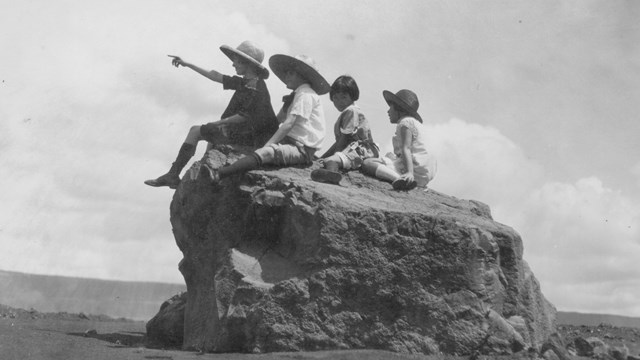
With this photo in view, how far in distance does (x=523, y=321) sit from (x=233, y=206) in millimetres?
3720

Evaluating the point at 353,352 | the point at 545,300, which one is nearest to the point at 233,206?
the point at 353,352

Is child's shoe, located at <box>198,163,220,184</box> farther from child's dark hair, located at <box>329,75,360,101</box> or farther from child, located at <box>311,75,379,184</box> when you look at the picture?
child's dark hair, located at <box>329,75,360,101</box>

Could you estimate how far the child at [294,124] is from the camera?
348 inches

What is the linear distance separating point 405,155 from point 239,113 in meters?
2.29

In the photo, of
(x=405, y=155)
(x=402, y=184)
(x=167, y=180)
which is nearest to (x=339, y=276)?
(x=402, y=184)

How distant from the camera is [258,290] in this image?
7926mm

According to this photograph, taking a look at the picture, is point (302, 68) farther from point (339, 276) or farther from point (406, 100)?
point (339, 276)

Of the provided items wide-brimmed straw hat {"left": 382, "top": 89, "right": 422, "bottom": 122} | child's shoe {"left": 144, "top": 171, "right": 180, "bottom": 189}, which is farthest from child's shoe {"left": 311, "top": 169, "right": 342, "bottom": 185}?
wide-brimmed straw hat {"left": 382, "top": 89, "right": 422, "bottom": 122}

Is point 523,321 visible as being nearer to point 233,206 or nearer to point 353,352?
point 353,352

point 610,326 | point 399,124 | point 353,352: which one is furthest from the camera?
point 610,326

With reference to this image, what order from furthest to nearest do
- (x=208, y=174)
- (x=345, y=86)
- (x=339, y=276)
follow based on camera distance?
(x=345, y=86) < (x=208, y=174) < (x=339, y=276)

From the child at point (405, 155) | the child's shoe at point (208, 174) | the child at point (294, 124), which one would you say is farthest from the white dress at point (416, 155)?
the child's shoe at point (208, 174)

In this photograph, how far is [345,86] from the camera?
10.2m

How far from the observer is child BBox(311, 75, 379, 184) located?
32.7 ft
